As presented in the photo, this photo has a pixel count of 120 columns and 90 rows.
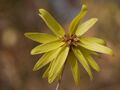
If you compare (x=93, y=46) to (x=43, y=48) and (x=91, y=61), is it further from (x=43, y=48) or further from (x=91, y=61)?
(x=43, y=48)

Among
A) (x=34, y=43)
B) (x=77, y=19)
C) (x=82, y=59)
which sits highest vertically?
(x=77, y=19)

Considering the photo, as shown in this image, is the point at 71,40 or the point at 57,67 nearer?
the point at 57,67

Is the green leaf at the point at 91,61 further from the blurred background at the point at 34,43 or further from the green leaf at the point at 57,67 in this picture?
the blurred background at the point at 34,43

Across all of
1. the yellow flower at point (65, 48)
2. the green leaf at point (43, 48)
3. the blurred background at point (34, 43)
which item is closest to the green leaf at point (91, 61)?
the yellow flower at point (65, 48)

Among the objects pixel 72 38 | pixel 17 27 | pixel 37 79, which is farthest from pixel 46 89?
pixel 72 38

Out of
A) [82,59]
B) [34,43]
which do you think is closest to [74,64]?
[82,59]

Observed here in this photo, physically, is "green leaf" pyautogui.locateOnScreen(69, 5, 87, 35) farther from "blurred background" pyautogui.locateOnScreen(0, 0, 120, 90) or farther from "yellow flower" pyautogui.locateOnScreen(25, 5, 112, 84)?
"blurred background" pyautogui.locateOnScreen(0, 0, 120, 90)
